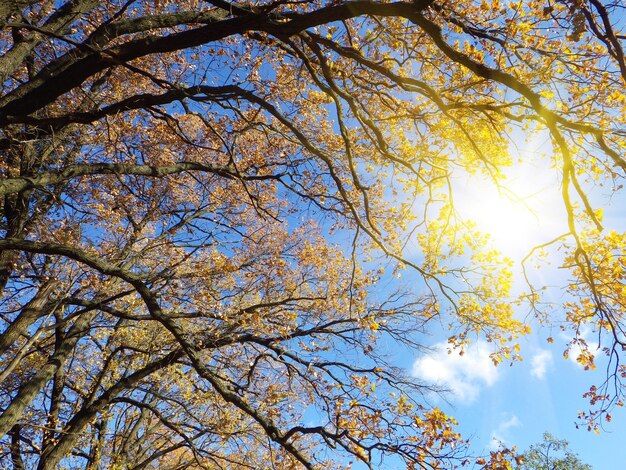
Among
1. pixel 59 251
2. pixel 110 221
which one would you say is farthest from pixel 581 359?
pixel 110 221

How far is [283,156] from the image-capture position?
295 inches

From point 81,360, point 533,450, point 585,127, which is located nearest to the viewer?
point 585,127

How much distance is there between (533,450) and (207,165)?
26.1 m

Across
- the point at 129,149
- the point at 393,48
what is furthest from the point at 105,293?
the point at 393,48

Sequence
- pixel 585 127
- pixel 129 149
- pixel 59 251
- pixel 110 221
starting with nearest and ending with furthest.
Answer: pixel 585 127
pixel 59 251
pixel 129 149
pixel 110 221

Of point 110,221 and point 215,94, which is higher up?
point 110,221

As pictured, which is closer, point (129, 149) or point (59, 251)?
point (59, 251)

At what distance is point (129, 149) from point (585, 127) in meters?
6.94

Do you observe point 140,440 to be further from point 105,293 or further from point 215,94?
point 215,94

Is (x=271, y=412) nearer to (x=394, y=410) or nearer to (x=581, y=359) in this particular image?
(x=394, y=410)

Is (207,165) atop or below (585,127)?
atop

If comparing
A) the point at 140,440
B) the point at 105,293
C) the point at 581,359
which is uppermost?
the point at 105,293

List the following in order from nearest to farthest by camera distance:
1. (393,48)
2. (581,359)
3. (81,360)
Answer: (581,359)
(393,48)
(81,360)

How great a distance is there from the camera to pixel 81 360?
9852 mm
